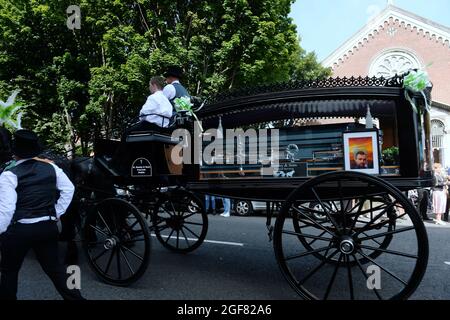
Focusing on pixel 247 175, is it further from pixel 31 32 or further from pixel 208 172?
pixel 31 32

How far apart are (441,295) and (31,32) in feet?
54.8

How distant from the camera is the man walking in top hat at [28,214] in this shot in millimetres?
3031

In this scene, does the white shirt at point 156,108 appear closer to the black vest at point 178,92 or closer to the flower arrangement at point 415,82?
the black vest at point 178,92

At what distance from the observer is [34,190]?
10.3ft

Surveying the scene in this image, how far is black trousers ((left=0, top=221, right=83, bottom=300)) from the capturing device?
119 inches

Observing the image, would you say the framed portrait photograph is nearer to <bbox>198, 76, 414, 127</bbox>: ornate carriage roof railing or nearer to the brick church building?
<bbox>198, 76, 414, 127</bbox>: ornate carriage roof railing

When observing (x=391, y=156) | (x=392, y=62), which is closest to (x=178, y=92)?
(x=391, y=156)

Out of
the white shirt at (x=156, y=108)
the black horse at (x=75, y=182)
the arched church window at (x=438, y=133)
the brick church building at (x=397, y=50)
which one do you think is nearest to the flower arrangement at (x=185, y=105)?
the white shirt at (x=156, y=108)

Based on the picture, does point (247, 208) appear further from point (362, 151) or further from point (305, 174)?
point (362, 151)

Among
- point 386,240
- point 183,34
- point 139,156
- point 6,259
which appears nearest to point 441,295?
point 386,240

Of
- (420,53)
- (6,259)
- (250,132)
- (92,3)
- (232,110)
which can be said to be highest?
(420,53)

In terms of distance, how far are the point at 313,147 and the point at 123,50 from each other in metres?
11.1

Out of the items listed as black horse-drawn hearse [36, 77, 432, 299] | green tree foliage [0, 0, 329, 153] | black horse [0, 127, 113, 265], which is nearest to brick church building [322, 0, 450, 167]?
green tree foliage [0, 0, 329, 153]
